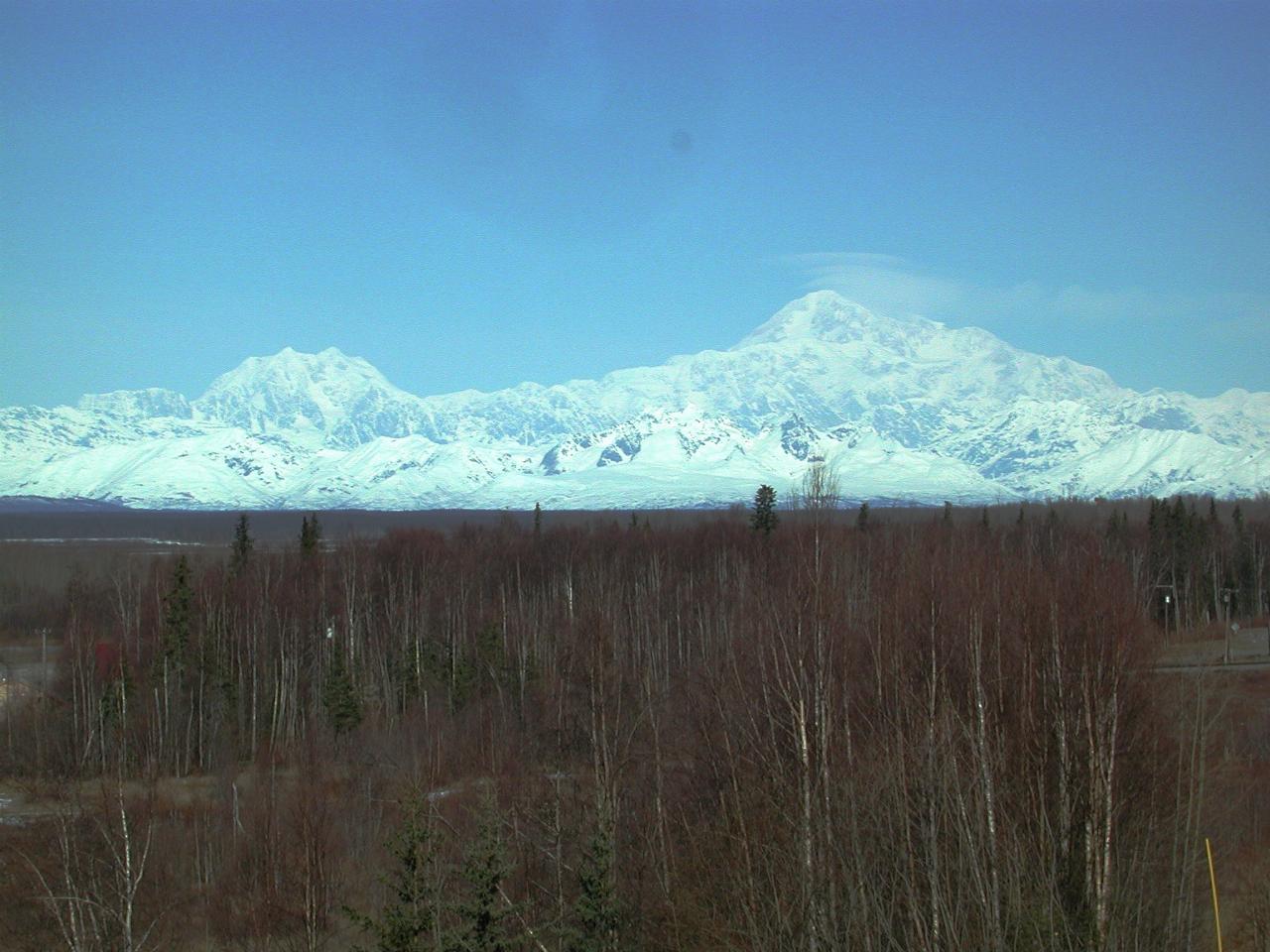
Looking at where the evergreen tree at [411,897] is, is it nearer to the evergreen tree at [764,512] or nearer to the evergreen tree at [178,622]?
the evergreen tree at [178,622]

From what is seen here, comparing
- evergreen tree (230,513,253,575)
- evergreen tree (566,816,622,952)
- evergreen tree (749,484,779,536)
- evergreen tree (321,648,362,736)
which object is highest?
evergreen tree (749,484,779,536)

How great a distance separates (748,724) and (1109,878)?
7.48 meters

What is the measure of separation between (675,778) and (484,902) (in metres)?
10.6

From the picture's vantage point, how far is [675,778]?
92.0 ft

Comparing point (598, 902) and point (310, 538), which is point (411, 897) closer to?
point (598, 902)

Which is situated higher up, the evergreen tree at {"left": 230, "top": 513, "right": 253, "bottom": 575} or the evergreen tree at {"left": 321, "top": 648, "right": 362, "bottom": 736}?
the evergreen tree at {"left": 230, "top": 513, "right": 253, "bottom": 575}

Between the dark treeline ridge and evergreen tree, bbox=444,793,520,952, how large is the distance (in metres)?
0.06

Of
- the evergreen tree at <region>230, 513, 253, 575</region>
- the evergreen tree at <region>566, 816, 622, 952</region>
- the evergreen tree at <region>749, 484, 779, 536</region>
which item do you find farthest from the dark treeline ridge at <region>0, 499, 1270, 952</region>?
the evergreen tree at <region>749, 484, 779, 536</region>

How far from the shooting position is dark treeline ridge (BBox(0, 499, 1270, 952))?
16516mm

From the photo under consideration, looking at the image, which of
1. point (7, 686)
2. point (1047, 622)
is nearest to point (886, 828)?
point (1047, 622)

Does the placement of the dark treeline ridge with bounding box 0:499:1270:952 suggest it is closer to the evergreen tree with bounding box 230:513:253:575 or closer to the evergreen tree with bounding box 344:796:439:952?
the evergreen tree with bounding box 344:796:439:952

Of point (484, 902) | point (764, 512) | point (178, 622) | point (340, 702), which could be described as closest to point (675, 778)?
point (484, 902)

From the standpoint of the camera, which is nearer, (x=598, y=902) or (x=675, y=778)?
(x=598, y=902)

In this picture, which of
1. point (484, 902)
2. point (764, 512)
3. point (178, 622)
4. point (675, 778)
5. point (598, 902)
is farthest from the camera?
point (764, 512)
